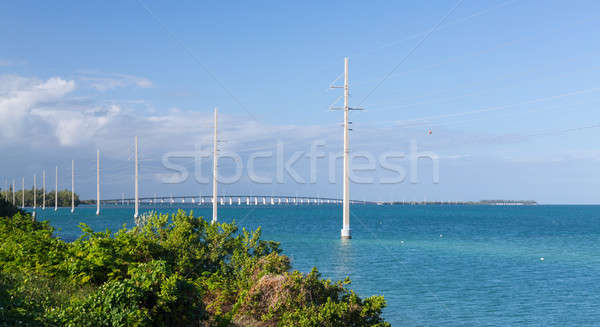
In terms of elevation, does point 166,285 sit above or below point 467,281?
above

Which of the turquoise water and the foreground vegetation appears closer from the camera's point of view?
the foreground vegetation

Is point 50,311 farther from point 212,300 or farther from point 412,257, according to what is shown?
point 412,257

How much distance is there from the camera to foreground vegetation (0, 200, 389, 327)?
8.83 m

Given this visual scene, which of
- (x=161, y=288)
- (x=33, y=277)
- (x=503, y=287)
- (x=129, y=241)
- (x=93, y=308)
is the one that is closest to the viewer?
(x=93, y=308)

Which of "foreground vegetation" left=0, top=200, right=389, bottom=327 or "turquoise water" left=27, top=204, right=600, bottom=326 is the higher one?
"foreground vegetation" left=0, top=200, right=389, bottom=327

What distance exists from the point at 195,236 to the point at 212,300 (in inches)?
163

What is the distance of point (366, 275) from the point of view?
93.1 ft

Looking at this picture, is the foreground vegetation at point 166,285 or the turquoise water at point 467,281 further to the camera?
the turquoise water at point 467,281

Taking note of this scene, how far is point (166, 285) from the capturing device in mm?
9539

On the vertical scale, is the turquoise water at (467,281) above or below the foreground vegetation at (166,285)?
below

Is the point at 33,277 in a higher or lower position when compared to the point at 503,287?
higher

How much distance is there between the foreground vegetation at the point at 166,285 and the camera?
29.0ft

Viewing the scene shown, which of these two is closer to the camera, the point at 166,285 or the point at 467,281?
the point at 166,285

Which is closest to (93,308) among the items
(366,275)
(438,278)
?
(366,275)
